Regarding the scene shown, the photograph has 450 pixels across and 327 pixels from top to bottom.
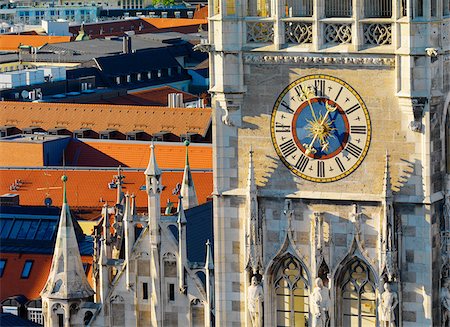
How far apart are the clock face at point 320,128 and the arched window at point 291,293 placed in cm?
306

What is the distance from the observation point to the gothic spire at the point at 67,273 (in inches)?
3922

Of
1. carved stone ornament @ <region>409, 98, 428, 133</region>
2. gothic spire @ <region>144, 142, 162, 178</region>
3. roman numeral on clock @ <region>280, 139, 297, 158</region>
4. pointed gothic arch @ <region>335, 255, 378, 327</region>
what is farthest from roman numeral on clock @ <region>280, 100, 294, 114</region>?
gothic spire @ <region>144, 142, 162, 178</region>

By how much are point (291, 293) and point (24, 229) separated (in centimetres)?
7806

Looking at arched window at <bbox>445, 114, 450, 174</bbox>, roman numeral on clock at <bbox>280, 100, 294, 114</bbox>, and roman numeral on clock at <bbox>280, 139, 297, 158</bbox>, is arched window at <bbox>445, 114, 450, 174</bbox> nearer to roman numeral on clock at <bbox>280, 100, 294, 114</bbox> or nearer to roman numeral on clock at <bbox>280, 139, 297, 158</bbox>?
roman numeral on clock at <bbox>280, 139, 297, 158</bbox>

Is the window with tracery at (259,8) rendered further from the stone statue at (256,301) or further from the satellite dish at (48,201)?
the satellite dish at (48,201)

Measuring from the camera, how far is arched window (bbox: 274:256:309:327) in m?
84.8

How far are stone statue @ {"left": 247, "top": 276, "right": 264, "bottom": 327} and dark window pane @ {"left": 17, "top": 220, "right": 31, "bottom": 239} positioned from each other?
→ 75433 mm

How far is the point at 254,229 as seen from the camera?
277 feet

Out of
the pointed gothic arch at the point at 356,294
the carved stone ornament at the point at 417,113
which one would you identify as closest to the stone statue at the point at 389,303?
the pointed gothic arch at the point at 356,294

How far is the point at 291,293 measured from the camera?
8519 cm

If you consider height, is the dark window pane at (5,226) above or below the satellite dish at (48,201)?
below

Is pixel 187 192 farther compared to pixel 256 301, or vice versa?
pixel 187 192

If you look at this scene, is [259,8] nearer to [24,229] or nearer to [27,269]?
[27,269]

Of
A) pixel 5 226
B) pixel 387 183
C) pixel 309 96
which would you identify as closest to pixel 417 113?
pixel 387 183
